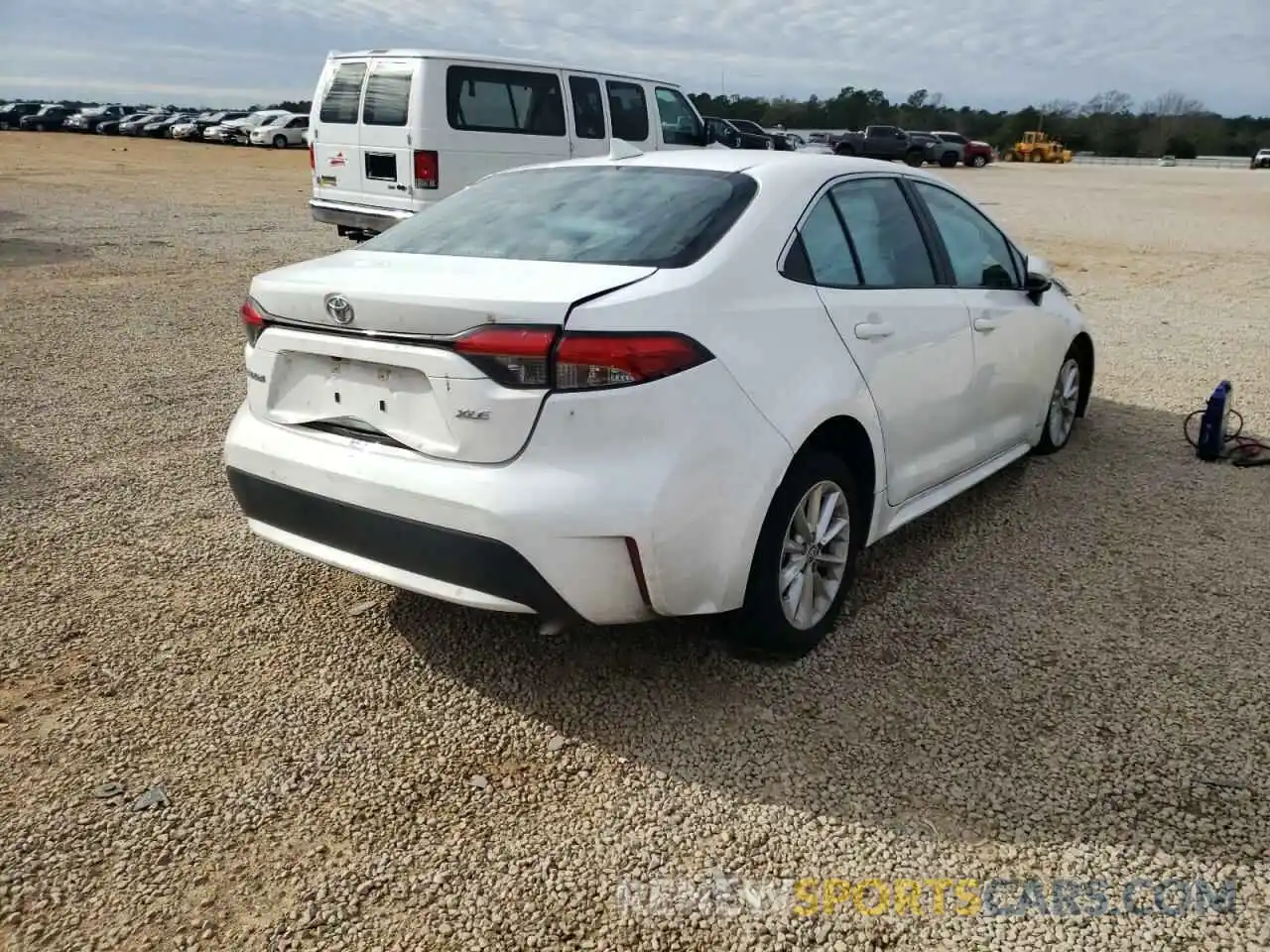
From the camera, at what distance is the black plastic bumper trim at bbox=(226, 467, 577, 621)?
2760 mm

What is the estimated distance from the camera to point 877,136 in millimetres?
41438

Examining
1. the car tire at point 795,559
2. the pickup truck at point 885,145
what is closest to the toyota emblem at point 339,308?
the car tire at point 795,559

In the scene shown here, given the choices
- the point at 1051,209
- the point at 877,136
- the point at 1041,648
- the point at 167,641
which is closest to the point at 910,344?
the point at 1041,648

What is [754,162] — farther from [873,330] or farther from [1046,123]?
[1046,123]

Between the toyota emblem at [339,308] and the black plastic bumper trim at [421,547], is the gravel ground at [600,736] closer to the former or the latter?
the black plastic bumper trim at [421,547]

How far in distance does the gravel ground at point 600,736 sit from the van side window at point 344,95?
22.3 ft

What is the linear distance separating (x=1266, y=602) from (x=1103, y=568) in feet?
1.91

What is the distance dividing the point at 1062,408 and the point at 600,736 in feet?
12.4

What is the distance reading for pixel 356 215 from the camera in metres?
11.1

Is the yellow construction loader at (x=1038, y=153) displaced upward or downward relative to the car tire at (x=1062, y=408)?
upward

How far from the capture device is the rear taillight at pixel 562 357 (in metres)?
2.68

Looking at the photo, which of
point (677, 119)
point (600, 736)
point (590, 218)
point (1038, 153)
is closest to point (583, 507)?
point (600, 736)

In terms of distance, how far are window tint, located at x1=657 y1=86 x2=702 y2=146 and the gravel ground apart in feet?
28.3

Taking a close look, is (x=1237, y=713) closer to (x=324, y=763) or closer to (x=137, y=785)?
(x=324, y=763)
